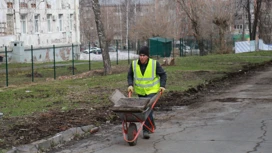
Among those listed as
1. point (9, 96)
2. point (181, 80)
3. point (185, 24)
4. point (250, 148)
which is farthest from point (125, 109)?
point (185, 24)

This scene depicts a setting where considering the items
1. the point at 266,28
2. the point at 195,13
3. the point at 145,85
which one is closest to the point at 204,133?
the point at 145,85

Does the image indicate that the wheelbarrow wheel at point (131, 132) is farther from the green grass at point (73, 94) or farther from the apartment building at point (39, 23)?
the apartment building at point (39, 23)

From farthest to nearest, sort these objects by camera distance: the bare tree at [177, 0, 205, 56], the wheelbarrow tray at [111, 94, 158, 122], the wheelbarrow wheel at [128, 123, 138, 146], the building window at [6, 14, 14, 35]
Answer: the bare tree at [177, 0, 205, 56], the building window at [6, 14, 14, 35], the wheelbarrow wheel at [128, 123, 138, 146], the wheelbarrow tray at [111, 94, 158, 122]

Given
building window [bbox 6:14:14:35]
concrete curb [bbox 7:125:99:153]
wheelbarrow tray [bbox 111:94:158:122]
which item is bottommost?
concrete curb [bbox 7:125:99:153]

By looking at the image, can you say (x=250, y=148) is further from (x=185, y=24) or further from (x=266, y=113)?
(x=185, y=24)

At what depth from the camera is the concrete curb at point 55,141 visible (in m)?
9.14

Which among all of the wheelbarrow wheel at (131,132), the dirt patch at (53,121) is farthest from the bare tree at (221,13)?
the wheelbarrow wheel at (131,132)

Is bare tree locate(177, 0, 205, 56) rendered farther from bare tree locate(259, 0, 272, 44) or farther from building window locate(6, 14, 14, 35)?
building window locate(6, 14, 14, 35)

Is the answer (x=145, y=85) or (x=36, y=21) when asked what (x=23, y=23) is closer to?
(x=36, y=21)

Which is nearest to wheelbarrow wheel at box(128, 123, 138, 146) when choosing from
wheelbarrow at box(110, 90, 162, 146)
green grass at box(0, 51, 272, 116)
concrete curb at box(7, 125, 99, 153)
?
wheelbarrow at box(110, 90, 162, 146)

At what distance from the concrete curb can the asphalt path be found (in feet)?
0.62

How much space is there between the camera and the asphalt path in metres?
9.17

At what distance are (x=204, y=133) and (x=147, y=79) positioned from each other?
1563mm

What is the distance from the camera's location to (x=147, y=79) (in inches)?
402
